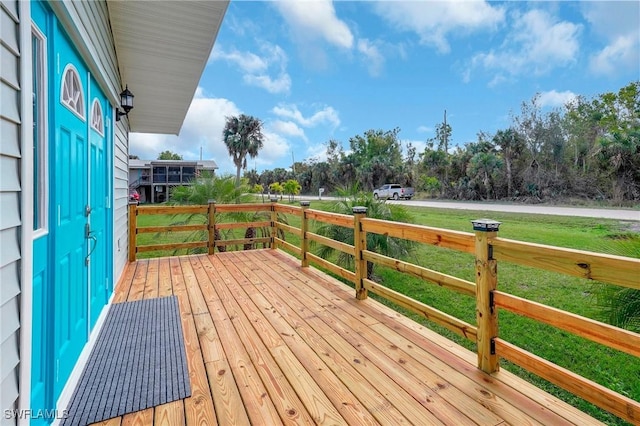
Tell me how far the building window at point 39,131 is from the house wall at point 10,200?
385mm

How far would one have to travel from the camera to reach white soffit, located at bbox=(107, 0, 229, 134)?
313 cm

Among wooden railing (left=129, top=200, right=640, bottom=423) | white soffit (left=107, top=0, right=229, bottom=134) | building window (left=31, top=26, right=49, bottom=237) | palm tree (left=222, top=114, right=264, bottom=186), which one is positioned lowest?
wooden railing (left=129, top=200, right=640, bottom=423)

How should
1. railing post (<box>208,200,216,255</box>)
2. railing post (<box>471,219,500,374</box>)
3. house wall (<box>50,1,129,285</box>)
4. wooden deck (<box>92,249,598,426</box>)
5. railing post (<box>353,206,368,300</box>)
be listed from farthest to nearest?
railing post (<box>208,200,216,255</box>)
railing post (<box>353,206,368,300</box>)
railing post (<box>471,219,500,374</box>)
house wall (<box>50,1,129,285</box>)
wooden deck (<box>92,249,598,426</box>)

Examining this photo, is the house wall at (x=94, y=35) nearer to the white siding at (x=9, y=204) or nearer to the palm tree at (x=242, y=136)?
the white siding at (x=9, y=204)

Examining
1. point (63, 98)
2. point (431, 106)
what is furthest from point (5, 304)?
point (431, 106)

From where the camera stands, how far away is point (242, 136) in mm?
26859

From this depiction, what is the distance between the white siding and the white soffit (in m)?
2.27

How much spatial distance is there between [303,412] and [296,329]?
1.06 m

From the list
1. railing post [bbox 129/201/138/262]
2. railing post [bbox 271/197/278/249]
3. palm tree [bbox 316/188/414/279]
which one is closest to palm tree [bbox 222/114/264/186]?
railing post [bbox 271/197/278/249]

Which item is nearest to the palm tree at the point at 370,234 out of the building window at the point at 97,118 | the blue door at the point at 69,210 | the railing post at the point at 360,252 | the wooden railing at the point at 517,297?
the railing post at the point at 360,252

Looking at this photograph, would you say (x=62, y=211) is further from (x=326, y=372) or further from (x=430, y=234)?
(x=430, y=234)

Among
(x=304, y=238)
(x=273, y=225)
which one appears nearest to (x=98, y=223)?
(x=304, y=238)

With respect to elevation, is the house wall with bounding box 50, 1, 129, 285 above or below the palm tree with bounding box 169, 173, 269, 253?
above

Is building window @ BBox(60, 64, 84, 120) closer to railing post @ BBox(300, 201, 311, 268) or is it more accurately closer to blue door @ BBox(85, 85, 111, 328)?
blue door @ BBox(85, 85, 111, 328)
